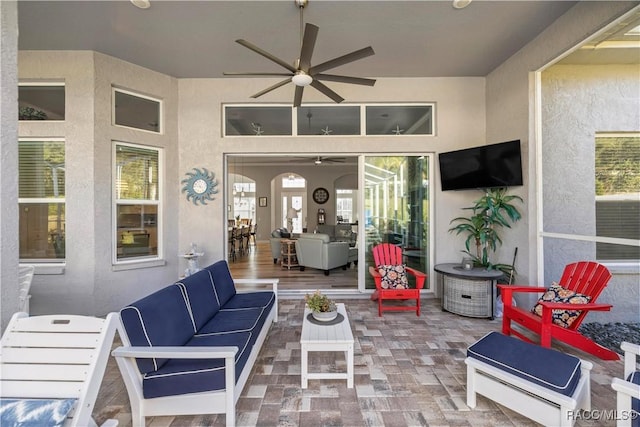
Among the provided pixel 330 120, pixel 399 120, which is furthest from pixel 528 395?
pixel 330 120

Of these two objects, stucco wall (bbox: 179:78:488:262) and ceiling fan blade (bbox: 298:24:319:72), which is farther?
stucco wall (bbox: 179:78:488:262)

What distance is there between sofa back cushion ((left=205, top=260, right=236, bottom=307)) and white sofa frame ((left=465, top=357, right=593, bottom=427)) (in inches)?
91.6

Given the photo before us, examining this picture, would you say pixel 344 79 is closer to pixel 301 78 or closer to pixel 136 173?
pixel 301 78

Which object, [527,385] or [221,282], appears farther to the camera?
[221,282]

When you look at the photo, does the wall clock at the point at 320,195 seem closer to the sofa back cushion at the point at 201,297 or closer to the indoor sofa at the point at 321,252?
the indoor sofa at the point at 321,252

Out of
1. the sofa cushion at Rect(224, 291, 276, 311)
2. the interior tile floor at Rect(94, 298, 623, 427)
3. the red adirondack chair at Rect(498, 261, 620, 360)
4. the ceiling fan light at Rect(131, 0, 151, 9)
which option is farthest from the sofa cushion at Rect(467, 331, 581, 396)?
the ceiling fan light at Rect(131, 0, 151, 9)

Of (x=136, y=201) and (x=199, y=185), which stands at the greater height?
(x=199, y=185)

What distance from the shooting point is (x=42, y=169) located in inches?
139

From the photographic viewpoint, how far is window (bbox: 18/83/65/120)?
3.52 metres

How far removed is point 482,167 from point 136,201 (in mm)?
4920

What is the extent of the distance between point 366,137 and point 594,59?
2.87m

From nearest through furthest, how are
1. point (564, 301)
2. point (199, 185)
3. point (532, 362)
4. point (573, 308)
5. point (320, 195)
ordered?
point (532, 362) < point (573, 308) < point (564, 301) < point (199, 185) < point (320, 195)

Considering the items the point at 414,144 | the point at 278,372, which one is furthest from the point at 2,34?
the point at 414,144

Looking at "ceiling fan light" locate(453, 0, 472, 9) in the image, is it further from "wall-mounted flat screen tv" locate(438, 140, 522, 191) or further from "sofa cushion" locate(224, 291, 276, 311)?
"sofa cushion" locate(224, 291, 276, 311)
